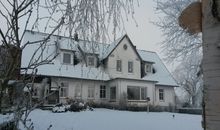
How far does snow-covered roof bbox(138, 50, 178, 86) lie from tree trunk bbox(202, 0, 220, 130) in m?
30.9

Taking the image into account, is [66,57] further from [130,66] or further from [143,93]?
[143,93]

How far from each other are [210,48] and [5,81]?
2.29 meters

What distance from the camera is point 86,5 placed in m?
3.14

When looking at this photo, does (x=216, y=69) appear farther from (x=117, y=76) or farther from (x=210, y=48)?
(x=117, y=76)

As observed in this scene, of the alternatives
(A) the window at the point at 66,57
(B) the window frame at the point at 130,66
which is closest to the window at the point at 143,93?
(B) the window frame at the point at 130,66

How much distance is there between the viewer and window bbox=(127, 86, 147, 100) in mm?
30188

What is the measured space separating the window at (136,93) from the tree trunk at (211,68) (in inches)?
1130

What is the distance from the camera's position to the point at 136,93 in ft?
99.9

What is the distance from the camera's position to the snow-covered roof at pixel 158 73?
3281 cm

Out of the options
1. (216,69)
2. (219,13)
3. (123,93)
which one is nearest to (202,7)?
(219,13)

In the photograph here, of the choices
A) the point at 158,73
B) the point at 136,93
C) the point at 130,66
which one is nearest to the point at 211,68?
the point at 136,93

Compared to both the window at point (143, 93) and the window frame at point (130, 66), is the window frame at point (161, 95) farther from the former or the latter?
the window frame at point (130, 66)

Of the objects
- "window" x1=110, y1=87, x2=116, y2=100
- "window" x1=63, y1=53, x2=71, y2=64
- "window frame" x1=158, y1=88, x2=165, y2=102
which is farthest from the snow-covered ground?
"window frame" x1=158, y1=88, x2=165, y2=102

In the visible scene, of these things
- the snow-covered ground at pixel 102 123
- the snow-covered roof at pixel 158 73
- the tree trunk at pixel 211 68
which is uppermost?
the snow-covered roof at pixel 158 73
